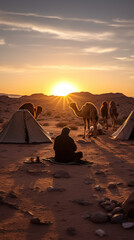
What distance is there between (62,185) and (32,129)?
21.6 ft

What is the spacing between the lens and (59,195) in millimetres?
5527

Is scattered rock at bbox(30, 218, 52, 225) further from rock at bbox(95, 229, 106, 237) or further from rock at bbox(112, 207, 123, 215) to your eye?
rock at bbox(112, 207, 123, 215)

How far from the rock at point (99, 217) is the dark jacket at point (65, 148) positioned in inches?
152

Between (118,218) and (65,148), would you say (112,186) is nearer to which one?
(118,218)

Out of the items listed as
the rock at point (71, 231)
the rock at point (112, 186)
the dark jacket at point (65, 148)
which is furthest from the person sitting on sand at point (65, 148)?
the rock at point (71, 231)

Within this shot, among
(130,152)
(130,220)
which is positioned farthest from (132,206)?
(130,152)

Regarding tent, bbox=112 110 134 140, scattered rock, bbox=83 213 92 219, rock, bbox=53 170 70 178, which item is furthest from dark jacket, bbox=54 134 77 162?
tent, bbox=112 110 134 140

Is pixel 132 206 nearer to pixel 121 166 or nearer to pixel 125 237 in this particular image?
pixel 125 237

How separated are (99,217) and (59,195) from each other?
142 centimetres

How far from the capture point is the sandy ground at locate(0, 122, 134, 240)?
3.98 m

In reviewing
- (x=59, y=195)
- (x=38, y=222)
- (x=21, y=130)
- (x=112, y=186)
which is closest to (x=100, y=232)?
(x=38, y=222)

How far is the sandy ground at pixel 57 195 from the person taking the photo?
398cm

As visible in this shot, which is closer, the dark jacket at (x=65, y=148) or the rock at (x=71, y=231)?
the rock at (x=71, y=231)

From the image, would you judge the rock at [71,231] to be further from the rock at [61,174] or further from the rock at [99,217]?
the rock at [61,174]
